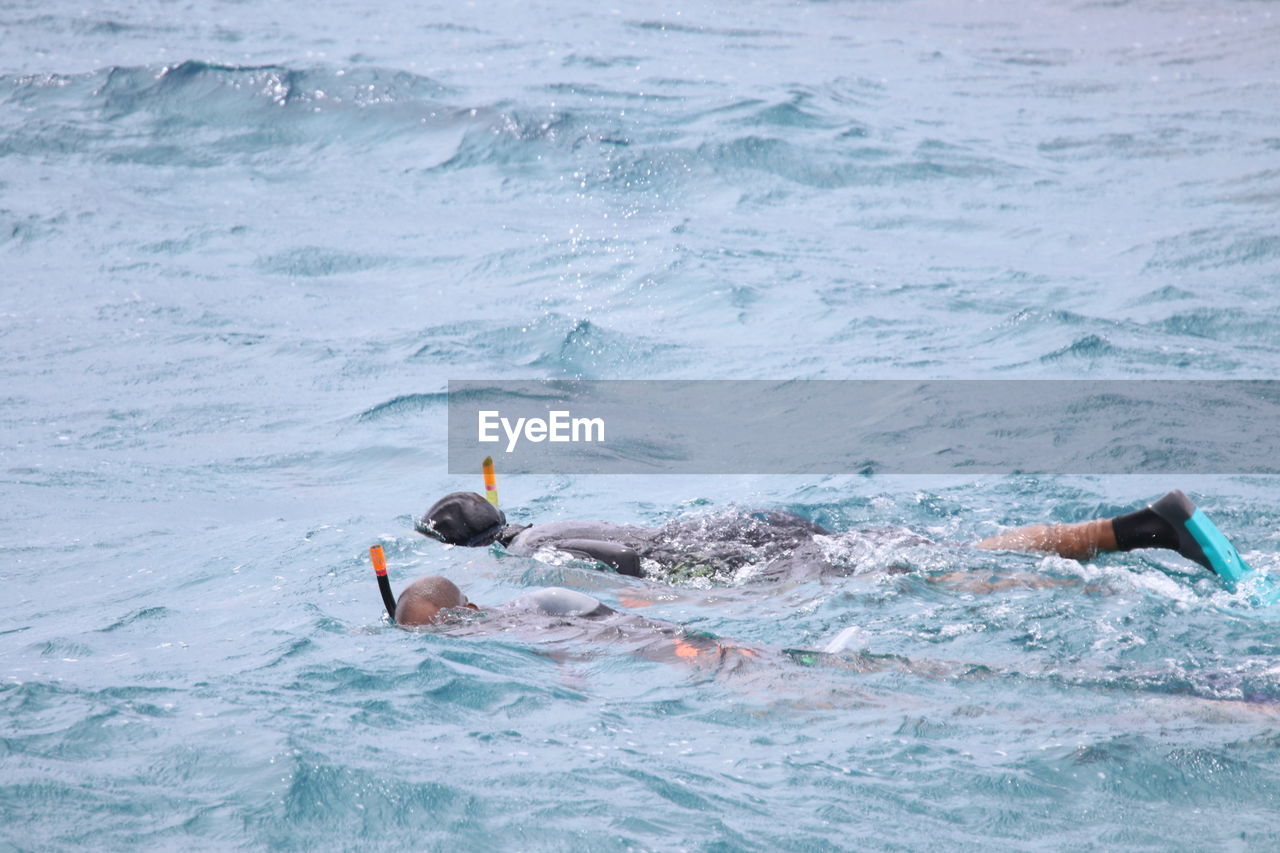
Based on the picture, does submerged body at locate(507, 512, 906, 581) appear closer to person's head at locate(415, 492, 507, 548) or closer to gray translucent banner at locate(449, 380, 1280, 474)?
person's head at locate(415, 492, 507, 548)

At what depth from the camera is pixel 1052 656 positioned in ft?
14.9

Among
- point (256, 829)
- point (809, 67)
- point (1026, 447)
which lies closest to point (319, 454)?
point (1026, 447)

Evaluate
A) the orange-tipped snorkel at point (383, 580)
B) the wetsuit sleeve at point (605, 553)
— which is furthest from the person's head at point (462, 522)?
the orange-tipped snorkel at point (383, 580)

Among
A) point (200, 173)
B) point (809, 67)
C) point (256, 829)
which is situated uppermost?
point (809, 67)

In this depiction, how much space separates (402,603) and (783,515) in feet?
6.62

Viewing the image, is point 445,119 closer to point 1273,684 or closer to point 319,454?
point 319,454

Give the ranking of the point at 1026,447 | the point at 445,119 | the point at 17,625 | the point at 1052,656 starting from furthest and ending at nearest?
the point at 445,119 → the point at 1026,447 → the point at 17,625 → the point at 1052,656

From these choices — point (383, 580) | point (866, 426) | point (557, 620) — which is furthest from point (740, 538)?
point (866, 426)

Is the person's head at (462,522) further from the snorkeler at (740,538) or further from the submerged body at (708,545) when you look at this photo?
the submerged body at (708,545)

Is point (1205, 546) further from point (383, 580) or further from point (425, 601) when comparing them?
point (383, 580)

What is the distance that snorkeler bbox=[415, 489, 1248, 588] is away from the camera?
5.25 metres

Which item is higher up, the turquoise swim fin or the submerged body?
the turquoise swim fin

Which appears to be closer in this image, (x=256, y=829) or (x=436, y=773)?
(x=256, y=829)

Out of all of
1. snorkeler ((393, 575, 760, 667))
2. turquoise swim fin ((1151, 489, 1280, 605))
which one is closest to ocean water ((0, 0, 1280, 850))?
snorkeler ((393, 575, 760, 667))
